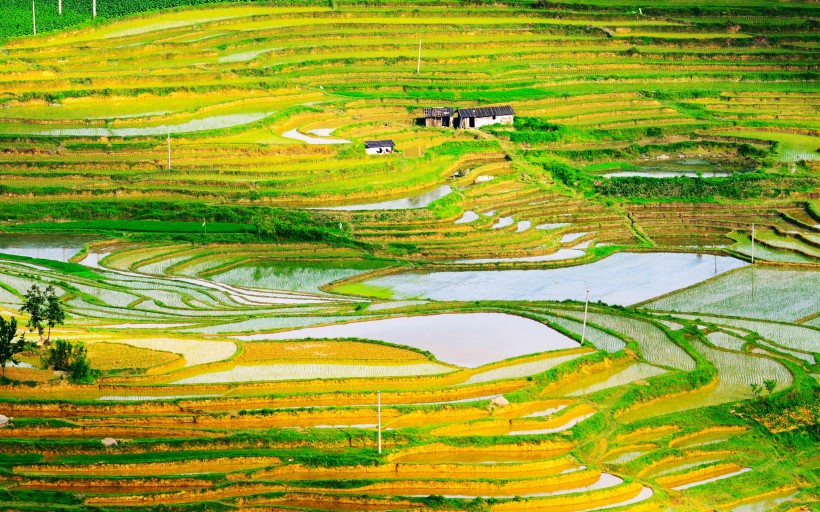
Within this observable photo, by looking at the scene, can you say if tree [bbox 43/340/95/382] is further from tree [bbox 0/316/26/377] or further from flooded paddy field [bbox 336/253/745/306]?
flooded paddy field [bbox 336/253/745/306]

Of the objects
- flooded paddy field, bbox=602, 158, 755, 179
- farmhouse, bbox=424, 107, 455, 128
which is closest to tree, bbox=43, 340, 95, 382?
flooded paddy field, bbox=602, 158, 755, 179

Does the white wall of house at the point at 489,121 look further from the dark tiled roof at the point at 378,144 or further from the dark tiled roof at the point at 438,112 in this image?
the dark tiled roof at the point at 378,144

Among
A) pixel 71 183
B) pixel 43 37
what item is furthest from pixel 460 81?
pixel 71 183

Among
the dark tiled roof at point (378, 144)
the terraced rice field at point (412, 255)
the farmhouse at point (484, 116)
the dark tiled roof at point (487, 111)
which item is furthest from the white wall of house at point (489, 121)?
the dark tiled roof at point (378, 144)

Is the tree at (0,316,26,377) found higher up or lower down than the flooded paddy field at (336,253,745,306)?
higher up

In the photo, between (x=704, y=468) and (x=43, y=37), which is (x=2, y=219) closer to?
(x=43, y=37)
